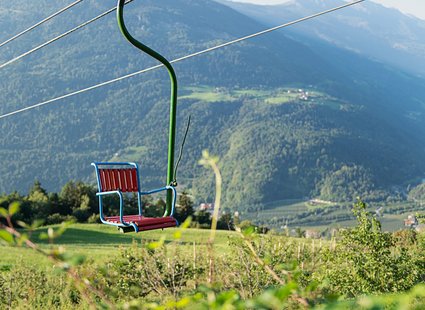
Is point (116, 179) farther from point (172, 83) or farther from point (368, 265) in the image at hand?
point (368, 265)

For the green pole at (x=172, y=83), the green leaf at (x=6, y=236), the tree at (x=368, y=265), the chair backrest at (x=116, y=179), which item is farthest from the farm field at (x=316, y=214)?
the green leaf at (x=6, y=236)

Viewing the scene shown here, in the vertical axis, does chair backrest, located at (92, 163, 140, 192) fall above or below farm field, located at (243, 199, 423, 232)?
above

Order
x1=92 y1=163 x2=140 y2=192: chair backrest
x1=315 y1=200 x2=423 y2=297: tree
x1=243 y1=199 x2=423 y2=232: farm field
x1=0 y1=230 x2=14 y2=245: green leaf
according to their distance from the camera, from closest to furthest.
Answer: x1=0 y1=230 x2=14 y2=245: green leaf < x1=92 y1=163 x2=140 y2=192: chair backrest < x1=315 y1=200 x2=423 y2=297: tree < x1=243 y1=199 x2=423 y2=232: farm field

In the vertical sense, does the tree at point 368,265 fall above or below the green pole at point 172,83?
below

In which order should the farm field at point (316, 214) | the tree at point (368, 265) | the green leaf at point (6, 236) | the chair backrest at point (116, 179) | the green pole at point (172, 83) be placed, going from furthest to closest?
the farm field at point (316, 214)
the tree at point (368, 265)
the chair backrest at point (116, 179)
the green pole at point (172, 83)
the green leaf at point (6, 236)

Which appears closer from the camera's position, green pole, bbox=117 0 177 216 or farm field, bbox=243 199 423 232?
green pole, bbox=117 0 177 216

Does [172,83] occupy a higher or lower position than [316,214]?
higher

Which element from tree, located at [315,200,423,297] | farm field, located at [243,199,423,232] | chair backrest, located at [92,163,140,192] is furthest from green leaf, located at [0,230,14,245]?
farm field, located at [243,199,423,232]

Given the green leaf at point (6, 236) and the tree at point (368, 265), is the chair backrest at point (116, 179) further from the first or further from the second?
the tree at point (368, 265)

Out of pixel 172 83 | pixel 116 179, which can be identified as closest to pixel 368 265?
pixel 116 179

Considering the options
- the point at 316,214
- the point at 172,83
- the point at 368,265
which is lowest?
the point at 316,214

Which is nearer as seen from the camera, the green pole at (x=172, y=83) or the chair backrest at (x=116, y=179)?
the green pole at (x=172, y=83)

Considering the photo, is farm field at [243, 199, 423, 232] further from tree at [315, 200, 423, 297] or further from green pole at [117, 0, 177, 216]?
green pole at [117, 0, 177, 216]

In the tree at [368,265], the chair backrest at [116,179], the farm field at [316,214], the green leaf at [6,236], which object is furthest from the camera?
the farm field at [316,214]
